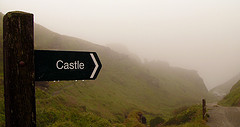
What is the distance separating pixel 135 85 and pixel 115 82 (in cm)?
2241

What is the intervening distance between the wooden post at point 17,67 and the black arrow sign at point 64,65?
0.93 feet

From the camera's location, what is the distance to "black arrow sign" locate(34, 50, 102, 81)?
251cm

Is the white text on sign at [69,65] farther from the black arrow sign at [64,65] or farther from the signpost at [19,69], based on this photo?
the signpost at [19,69]

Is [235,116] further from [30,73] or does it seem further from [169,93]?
[169,93]

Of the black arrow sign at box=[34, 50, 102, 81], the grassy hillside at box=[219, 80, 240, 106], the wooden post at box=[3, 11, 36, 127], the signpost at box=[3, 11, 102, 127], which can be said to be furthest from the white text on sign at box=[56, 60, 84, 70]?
the grassy hillside at box=[219, 80, 240, 106]

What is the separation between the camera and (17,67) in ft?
6.95

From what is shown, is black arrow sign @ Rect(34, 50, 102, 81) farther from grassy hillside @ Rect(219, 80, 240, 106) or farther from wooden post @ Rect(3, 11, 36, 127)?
grassy hillside @ Rect(219, 80, 240, 106)

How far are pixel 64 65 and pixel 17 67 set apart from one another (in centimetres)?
70

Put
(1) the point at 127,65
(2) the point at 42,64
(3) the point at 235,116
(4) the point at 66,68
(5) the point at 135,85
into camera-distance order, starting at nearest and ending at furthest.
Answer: (2) the point at 42,64
(4) the point at 66,68
(3) the point at 235,116
(5) the point at 135,85
(1) the point at 127,65

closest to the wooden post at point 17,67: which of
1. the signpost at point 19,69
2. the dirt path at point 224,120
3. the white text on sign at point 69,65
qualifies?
the signpost at point 19,69

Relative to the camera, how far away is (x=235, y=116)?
1645cm

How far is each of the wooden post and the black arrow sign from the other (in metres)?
0.28

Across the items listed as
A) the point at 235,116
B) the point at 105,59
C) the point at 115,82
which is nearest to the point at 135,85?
the point at 115,82

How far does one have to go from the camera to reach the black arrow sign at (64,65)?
2506 mm
